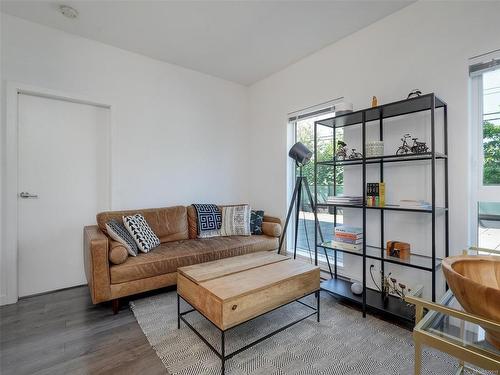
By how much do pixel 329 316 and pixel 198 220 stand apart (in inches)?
72.3

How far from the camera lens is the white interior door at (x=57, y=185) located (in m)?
2.49

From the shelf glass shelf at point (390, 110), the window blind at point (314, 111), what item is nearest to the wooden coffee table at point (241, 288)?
the shelf glass shelf at point (390, 110)

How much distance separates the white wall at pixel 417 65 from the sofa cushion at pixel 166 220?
2.01m

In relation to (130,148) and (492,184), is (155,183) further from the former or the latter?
(492,184)

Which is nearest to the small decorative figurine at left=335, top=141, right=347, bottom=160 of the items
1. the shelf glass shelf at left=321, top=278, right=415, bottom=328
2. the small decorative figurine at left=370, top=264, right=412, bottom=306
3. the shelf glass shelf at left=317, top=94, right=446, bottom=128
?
the shelf glass shelf at left=317, top=94, right=446, bottom=128

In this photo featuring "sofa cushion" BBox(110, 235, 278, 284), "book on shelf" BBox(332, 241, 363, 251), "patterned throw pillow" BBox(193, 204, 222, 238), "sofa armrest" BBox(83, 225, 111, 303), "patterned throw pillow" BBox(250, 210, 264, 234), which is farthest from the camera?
"patterned throw pillow" BBox(250, 210, 264, 234)

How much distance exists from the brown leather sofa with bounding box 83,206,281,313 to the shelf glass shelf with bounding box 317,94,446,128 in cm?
152

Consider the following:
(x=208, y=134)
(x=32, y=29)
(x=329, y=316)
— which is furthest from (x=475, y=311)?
(x=32, y=29)

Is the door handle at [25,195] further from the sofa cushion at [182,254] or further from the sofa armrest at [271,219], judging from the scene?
the sofa armrest at [271,219]

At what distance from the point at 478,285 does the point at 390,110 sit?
176 centimetres

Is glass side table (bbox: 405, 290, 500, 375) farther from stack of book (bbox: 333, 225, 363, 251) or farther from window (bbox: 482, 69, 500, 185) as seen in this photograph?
window (bbox: 482, 69, 500, 185)

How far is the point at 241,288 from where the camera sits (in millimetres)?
1563

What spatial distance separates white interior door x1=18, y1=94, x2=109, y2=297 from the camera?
8.18 feet

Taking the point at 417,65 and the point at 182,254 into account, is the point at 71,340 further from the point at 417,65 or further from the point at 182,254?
the point at 417,65
